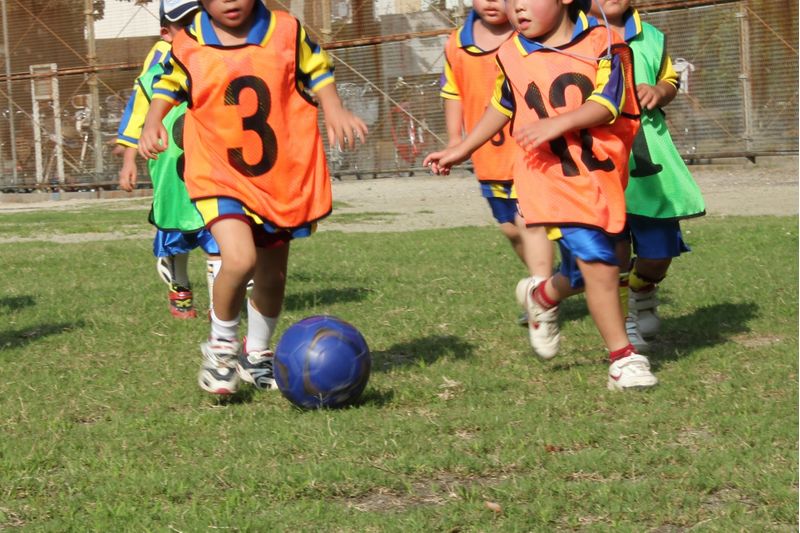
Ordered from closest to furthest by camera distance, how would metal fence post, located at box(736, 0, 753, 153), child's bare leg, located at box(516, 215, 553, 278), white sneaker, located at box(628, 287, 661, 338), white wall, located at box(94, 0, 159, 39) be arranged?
white sneaker, located at box(628, 287, 661, 338), child's bare leg, located at box(516, 215, 553, 278), metal fence post, located at box(736, 0, 753, 153), white wall, located at box(94, 0, 159, 39)

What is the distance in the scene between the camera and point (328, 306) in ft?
26.3

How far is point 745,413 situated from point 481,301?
3321 mm

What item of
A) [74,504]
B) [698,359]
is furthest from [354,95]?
[74,504]

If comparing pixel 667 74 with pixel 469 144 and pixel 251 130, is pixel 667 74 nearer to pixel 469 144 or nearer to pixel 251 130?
pixel 469 144

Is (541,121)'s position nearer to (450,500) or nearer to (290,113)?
(290,113)

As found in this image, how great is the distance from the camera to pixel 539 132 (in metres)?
5.04

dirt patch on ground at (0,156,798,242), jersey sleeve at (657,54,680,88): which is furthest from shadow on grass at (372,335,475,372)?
dirt patch on ground at (0,156,798,242)

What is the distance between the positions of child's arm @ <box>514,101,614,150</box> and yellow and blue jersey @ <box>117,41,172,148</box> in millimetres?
2583

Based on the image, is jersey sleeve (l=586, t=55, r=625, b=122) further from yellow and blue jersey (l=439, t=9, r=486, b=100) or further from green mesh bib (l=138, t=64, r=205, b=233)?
green mesh bib (l=138, t=64, r=205, b=233)

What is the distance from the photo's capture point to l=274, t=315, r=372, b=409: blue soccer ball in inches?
194

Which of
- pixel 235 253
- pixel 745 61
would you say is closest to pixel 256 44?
pixel 235 253

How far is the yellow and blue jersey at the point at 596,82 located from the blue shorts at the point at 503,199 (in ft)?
5.49

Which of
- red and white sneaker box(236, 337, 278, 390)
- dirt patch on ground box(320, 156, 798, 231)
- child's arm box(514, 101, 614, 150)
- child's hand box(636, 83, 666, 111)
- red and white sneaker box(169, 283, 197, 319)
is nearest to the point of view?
child's arm box(514, 101, 614, 150)

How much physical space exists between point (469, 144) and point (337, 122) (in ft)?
1.89
